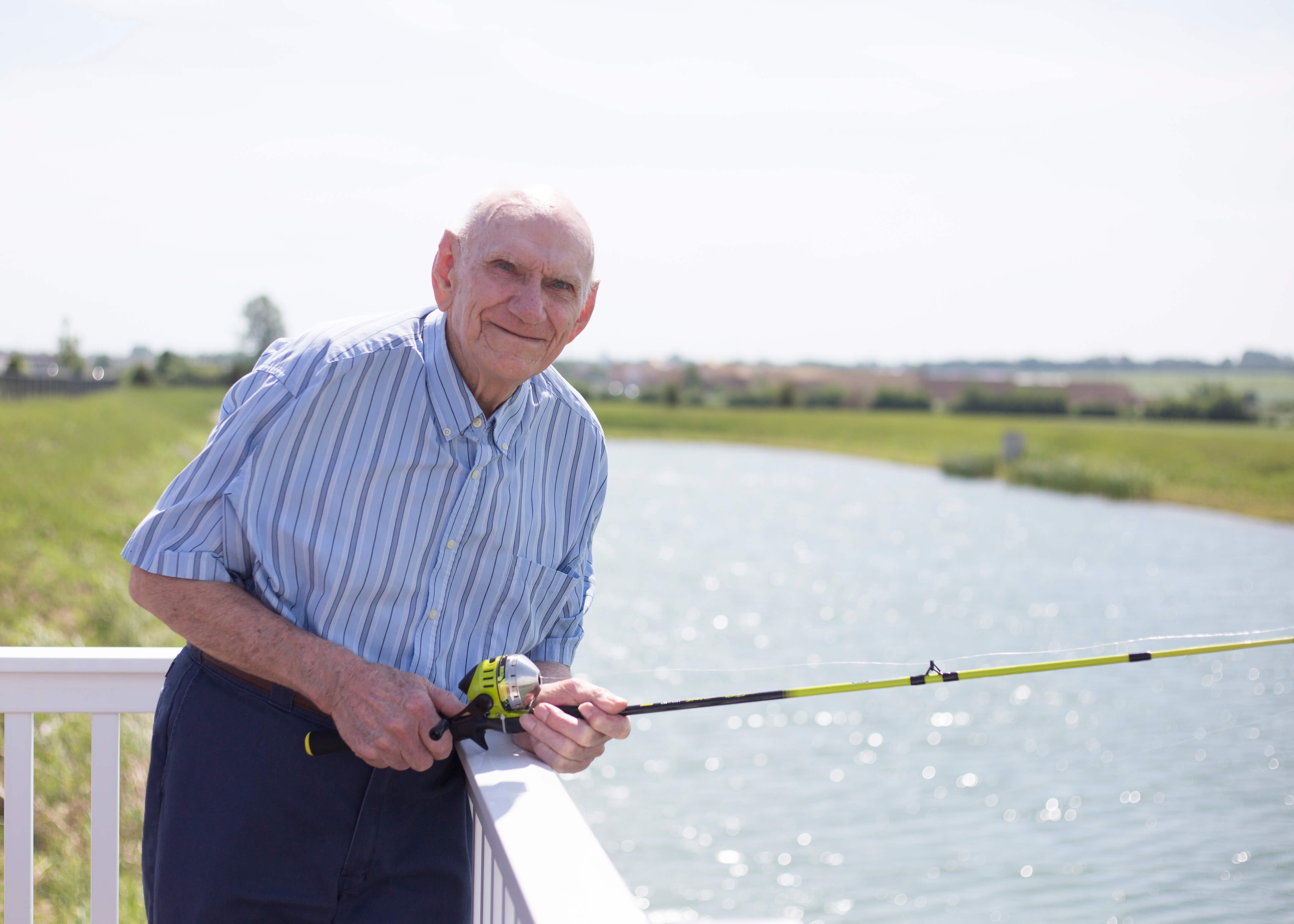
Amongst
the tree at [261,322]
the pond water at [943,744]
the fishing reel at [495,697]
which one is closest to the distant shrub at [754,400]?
the pond water at [943,744]

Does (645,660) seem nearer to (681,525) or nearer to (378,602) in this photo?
(378,602)

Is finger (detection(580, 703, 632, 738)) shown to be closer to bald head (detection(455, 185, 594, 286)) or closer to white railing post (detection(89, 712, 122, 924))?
bald head (detection(455, 185, 594, 286))

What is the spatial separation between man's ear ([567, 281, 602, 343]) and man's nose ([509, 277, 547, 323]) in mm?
98

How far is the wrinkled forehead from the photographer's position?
1409mm

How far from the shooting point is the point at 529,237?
1.41m

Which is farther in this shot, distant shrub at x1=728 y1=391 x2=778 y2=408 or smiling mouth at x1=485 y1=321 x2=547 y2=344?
distant shrub at x1=728 y1=391 x2=778 y2=408

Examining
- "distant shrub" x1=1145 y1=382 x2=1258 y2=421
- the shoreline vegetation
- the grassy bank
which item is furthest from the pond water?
"distant shrub" x1=1145 y1=382 x2=1258 y2=421

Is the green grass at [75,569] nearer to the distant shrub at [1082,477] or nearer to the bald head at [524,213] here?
the bald head at [524,213]

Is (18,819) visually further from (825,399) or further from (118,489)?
(825,399)

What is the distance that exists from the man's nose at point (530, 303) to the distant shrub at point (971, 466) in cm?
3871

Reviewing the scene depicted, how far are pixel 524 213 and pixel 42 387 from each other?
2298 centimetres

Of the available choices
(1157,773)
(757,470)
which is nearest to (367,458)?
(1157,773)

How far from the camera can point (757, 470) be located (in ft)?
136

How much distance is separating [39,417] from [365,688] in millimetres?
17604
